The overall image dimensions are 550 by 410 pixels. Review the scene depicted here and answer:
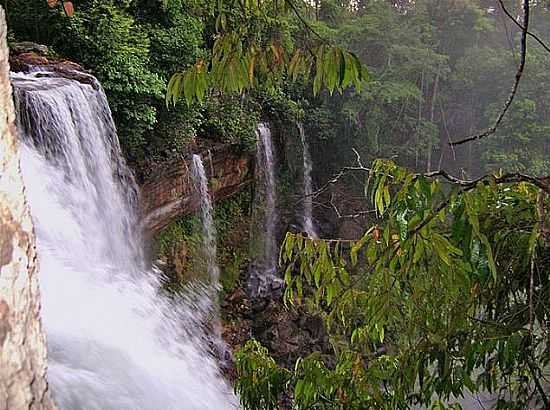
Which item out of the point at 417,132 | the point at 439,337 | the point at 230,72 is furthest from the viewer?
the point at 417,132

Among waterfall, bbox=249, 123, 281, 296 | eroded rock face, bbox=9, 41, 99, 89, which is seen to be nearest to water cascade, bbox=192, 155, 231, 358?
waterfall, bbox=249, 123, 281, 296

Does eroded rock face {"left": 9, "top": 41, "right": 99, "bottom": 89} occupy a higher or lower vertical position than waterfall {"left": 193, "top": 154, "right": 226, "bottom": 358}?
higher

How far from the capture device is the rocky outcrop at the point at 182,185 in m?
6.92

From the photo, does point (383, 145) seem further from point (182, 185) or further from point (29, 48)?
point (29, 48)

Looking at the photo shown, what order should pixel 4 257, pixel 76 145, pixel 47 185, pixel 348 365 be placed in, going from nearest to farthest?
pixel 4 257 < pixel 348 365 < pixel 47 185 < pixel 76 145

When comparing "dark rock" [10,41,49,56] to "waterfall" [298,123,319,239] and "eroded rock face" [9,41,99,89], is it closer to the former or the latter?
"eroded rock face" [9,41,99,89]

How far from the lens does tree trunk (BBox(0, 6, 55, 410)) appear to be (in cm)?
61

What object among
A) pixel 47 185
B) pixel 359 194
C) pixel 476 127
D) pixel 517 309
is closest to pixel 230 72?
pixel 517 309

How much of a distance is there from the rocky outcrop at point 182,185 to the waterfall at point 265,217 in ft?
1.75

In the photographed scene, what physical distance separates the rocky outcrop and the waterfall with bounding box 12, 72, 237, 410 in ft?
1.20

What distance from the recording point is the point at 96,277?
5113 mm

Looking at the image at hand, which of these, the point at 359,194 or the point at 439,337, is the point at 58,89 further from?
the point at 359,194

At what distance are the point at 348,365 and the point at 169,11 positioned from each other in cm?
618

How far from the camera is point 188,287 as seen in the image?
7.45m
